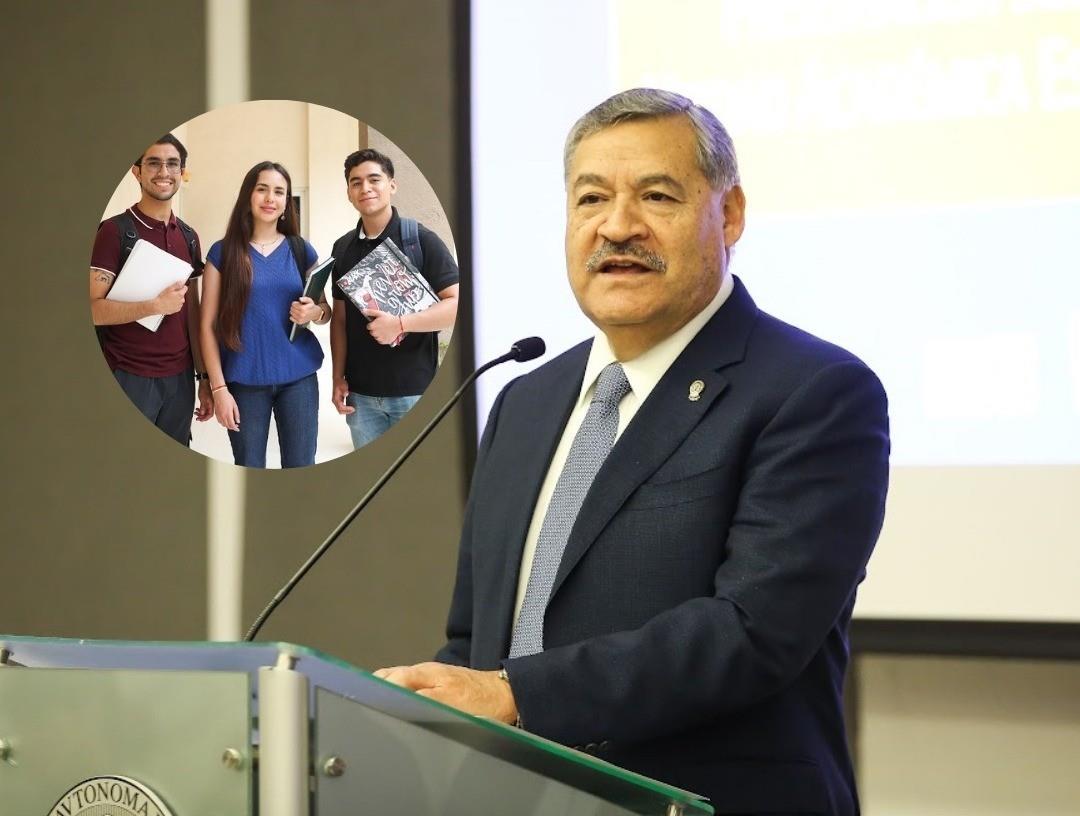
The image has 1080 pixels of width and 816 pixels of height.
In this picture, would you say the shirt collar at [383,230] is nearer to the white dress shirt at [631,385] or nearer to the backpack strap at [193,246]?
the backpack strap at [193,246]

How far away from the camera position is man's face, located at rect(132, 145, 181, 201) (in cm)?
387

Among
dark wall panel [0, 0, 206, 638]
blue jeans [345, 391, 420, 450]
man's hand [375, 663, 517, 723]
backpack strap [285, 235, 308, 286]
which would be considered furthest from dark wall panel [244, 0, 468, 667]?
man's hand [375, 663, 517, 723]

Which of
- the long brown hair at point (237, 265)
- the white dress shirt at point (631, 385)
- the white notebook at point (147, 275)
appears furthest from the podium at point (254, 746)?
the white notebook at point (147, 275)

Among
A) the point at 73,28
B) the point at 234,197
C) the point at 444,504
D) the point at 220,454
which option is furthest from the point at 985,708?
the point at 73,28

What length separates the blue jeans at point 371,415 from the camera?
144 inches

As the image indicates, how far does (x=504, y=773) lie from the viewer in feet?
3.63

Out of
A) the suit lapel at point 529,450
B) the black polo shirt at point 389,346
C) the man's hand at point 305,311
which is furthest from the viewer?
the man's hand at point 305,311

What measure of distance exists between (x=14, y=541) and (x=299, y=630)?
977 millimetres

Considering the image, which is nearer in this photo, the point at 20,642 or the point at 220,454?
the point at 20,642

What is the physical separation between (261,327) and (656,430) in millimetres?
2126

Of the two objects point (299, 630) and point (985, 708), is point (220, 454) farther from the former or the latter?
point (985, 708)

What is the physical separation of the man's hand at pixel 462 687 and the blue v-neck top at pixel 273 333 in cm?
229

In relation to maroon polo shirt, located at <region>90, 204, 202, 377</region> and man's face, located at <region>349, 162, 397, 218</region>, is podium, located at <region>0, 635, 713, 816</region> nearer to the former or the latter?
man's face, located at <region>349, 162, 397, 218</region>

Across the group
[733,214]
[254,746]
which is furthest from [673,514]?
[254,746]
